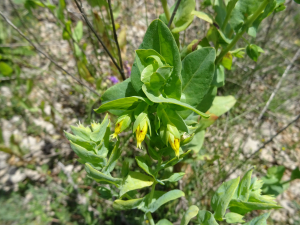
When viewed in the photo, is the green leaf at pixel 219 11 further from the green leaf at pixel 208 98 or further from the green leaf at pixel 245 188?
the green leaf at pixel 245 188

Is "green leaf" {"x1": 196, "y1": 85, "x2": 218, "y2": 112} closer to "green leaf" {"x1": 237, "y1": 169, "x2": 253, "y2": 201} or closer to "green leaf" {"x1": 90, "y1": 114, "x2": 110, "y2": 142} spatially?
"green leaf" {"x1": 237, "y1": 169, "x2": 253, "y2": 201}

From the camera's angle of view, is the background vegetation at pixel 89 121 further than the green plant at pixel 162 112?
Yes

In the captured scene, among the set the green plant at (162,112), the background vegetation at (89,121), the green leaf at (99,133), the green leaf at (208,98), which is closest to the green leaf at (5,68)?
the background vegetation at (89,121)

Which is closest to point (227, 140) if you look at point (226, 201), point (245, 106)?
point (245, 106)

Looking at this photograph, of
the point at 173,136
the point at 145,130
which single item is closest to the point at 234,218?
the point at 173,136

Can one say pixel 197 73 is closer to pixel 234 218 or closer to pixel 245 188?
pixel 245 188
